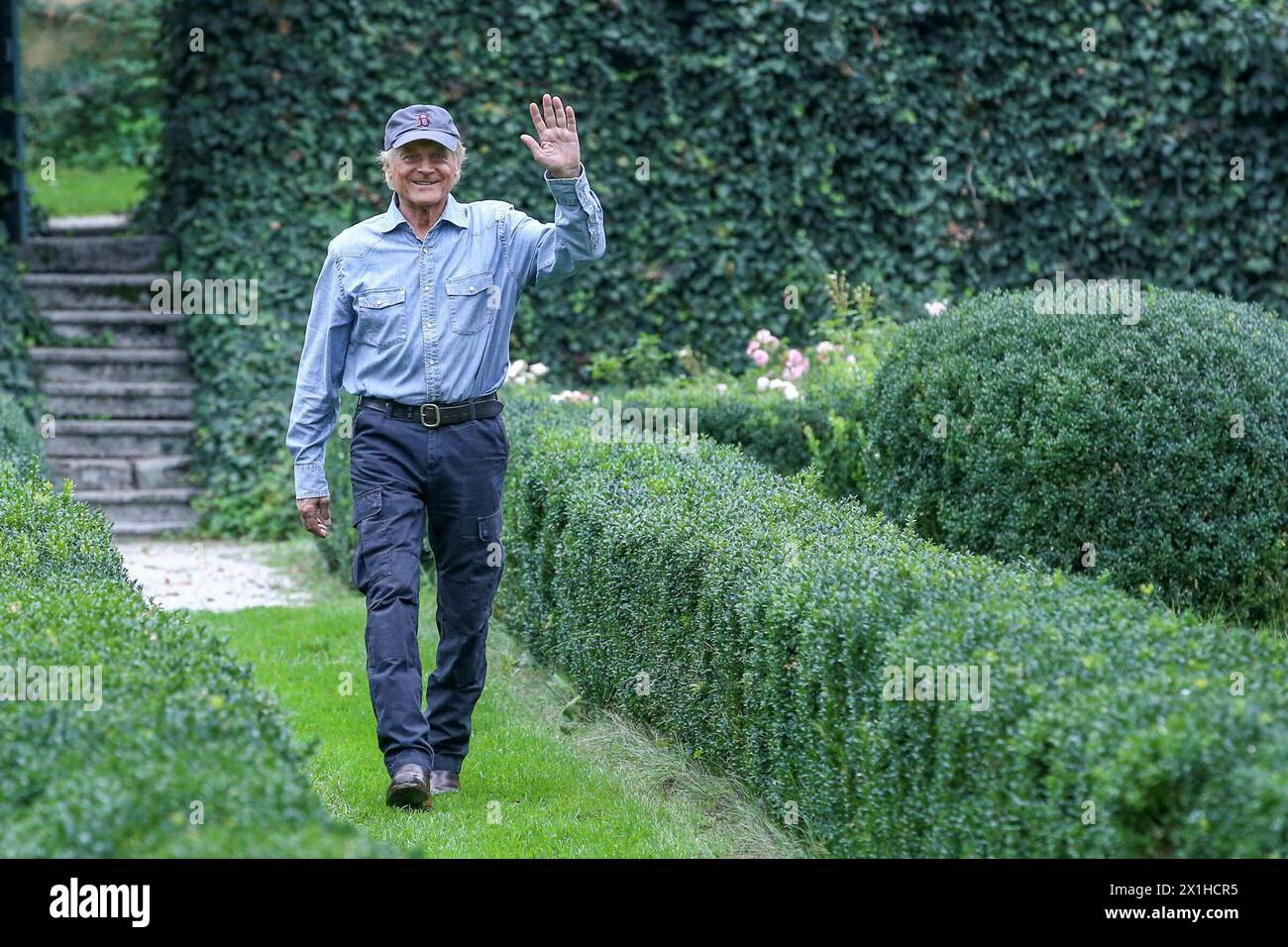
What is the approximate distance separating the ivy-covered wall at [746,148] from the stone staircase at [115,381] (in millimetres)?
287

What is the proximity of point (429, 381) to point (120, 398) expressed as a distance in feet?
23.4

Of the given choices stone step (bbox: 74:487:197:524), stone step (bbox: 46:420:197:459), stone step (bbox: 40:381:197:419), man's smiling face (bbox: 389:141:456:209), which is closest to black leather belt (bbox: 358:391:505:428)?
man's smiling face (bbox: 389:141:456:209)

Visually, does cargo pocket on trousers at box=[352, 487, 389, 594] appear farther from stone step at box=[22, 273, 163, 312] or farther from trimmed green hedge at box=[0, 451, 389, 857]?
stone step at box=[22, 273, 163, 312]

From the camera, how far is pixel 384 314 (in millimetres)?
4840

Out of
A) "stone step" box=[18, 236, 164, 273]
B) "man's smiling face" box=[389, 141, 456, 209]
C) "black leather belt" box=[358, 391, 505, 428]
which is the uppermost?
"man's smiling face" box=[389, 141, 456, 209]

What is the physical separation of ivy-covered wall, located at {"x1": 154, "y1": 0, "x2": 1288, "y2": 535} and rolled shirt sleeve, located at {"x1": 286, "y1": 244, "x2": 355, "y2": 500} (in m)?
6.14

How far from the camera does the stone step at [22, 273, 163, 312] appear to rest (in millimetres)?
11602

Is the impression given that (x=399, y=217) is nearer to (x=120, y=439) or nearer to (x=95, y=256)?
(x=120, y=439)

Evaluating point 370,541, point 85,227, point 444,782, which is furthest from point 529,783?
point 85,227

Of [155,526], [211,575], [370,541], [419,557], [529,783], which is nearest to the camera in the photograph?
[370,541]

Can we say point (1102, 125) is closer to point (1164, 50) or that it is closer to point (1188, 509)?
point (1164, 50)

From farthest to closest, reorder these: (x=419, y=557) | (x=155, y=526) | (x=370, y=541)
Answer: (x=155, y=526), (x=419, y=557), (x=370, y=541)

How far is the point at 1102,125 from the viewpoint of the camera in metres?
11.2
